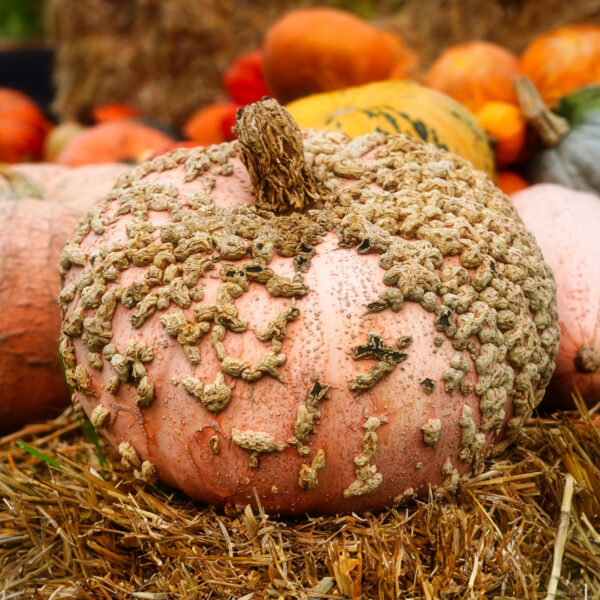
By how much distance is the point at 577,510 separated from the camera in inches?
48.7

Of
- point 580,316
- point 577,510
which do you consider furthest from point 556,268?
point 577,510

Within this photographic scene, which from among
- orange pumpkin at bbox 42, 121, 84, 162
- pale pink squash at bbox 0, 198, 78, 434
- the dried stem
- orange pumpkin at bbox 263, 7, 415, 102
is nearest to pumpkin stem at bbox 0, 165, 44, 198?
pale pink squash at bbox 0, 198, 78, 434

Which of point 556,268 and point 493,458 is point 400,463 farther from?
point 556,268

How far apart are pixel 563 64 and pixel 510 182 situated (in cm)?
85

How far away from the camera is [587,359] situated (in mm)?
1509

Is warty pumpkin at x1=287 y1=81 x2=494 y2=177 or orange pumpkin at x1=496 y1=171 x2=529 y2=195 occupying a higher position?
warty pumpkin at x1=287 y1=81 x2=494 y2=177

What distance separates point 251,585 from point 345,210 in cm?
72

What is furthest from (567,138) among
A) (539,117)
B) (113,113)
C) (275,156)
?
(113,113)

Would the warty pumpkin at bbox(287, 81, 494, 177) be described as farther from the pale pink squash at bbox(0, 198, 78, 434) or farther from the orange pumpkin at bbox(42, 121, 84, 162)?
the orange pumpkin at bbox(42, 121, 84, 162)

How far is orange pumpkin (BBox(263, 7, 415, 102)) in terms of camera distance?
307 centimetres

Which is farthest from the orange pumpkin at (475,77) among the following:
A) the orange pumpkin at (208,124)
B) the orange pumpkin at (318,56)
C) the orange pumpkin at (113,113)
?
the orange pumpkin at (113,113)

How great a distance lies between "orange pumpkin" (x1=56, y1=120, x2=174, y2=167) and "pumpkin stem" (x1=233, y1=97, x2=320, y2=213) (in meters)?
2.21

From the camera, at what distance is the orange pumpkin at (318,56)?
121 inches

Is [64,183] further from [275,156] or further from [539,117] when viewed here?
[539,117]
